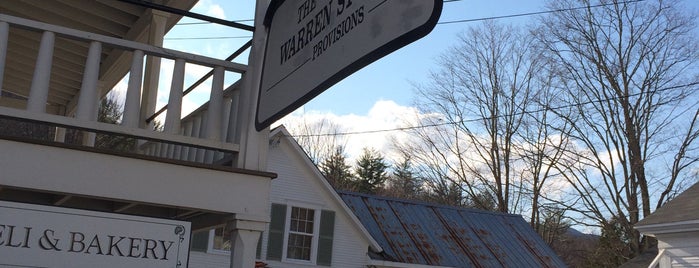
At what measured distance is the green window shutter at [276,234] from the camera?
20.7 metres

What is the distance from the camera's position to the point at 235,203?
4.49 meters

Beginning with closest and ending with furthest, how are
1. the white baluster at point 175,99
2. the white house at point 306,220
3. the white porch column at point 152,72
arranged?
the white baluster at point 175,99 → the white porch column at point 152,72 → the white house at point 306,220

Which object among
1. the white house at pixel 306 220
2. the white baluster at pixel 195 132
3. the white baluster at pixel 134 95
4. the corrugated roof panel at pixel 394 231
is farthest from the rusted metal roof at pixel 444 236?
the white baluster at pixel 134 95

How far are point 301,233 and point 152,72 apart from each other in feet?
48.6

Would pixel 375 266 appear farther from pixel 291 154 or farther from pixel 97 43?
pixel 97 43

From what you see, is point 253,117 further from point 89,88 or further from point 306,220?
point 306,220

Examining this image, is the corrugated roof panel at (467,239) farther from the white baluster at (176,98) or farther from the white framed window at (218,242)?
the white baluster at (176,98)

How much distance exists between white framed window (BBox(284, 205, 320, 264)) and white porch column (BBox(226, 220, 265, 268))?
16.7m

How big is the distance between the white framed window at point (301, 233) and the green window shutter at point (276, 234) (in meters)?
0.13

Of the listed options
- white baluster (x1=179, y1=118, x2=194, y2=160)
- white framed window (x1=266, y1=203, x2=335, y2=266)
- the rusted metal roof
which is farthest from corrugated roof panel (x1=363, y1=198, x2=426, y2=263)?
white baluster (x1=179, y1=118, x2=194, y2=160)

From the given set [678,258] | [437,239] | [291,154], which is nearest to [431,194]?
[437,239]

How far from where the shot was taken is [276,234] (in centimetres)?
2105

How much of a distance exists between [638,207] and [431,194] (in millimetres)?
12011

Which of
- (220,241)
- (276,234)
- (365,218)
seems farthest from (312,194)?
(220,241)
